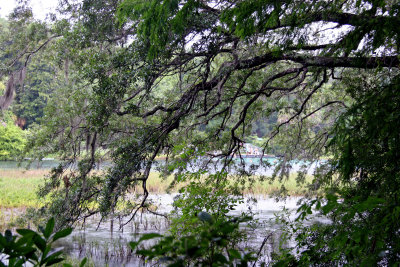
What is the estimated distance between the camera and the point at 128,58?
5961 millimetres

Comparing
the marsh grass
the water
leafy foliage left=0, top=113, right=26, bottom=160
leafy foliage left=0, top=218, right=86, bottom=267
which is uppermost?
leafy foliage left=0, top=113, right=26, bottom=160

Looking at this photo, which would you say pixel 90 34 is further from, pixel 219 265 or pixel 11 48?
pixel 219 265

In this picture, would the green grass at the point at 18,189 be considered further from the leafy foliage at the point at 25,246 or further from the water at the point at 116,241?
the leafy foliage at the point at 25,246

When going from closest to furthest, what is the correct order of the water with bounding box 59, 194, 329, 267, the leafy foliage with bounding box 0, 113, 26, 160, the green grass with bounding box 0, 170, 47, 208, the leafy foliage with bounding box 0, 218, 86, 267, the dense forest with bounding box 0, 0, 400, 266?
the leafy foliage with bounding box 0, 218, 86, 267 < the dense forest with bounding box 0, 0, 400, 266 < the water with bounding box 59, 194, 329, 267 < the green grass with bounding box 0, 170, 47, 208 < the leafy foliage with bounding box 0, 113, 26, 160

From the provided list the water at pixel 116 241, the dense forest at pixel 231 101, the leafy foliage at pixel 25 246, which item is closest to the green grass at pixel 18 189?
the water at pixel 116 241

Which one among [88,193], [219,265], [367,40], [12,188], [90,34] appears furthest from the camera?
[12,188]

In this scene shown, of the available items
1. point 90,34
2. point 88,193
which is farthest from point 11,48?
point 88,193

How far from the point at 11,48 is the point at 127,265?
16.7 ft

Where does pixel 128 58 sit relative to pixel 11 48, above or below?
below

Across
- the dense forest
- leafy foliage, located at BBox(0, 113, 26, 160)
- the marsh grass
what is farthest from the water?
leafy foliage, located at BBox(0, 113, 26, 160)

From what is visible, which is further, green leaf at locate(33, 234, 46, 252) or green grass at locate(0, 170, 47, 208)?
green grass at locate(0, 170, 47, 208)

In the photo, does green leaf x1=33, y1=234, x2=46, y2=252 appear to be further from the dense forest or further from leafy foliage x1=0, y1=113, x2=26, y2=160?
leafy foliage x1=0, y1=113, x2=26, y2=160

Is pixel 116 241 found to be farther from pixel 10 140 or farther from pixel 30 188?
pixel 10 140

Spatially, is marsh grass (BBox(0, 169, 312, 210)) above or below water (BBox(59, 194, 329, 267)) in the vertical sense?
above
